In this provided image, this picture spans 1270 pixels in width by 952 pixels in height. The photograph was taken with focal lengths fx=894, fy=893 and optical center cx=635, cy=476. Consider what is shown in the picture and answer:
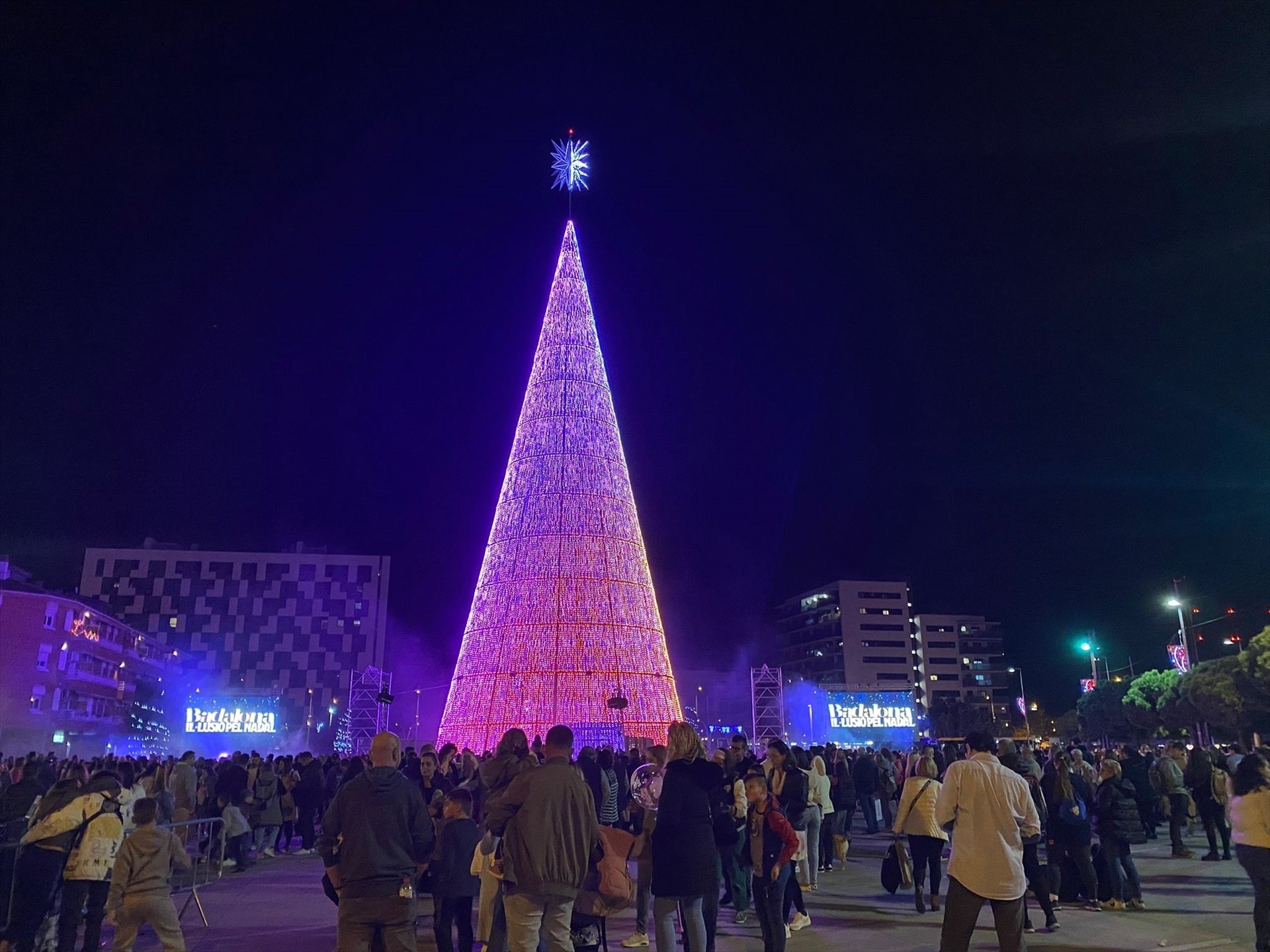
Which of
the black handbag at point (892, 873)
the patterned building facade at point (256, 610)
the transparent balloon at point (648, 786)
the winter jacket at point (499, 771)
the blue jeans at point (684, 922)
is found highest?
the patterned building facade at point (256, 610)

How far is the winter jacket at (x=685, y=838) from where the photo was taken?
627 centimetres

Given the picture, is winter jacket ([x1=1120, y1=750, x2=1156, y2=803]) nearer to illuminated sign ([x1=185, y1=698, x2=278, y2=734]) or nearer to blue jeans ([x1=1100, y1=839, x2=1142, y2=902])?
blue jeans ([x1=1100, y1=839, x2=1142, y2=902])

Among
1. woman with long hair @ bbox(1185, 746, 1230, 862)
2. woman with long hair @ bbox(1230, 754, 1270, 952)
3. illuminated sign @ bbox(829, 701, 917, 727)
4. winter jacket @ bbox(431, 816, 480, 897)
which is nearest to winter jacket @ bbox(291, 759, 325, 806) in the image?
winter jacket @ bbox(431, 816, 480, 897)

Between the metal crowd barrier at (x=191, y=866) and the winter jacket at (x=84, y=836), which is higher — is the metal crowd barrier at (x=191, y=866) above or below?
below

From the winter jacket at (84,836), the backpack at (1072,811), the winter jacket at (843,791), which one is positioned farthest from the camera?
the winter jacket at (843,791)

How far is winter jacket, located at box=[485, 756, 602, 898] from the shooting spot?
18.0ft

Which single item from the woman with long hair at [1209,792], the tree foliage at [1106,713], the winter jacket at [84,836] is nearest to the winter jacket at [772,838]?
the winter jacket at [84,836]

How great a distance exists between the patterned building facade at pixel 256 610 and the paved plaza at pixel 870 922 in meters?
71.8

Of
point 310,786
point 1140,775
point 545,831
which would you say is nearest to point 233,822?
point 310,786

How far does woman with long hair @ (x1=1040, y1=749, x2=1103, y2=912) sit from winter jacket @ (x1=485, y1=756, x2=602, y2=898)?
692 cm

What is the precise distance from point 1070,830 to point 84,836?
1032 cm

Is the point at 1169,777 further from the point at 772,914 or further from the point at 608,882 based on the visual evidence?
the point at 608,882

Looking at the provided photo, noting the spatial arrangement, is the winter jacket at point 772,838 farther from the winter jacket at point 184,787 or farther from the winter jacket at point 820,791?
the winter jacket at point 184,787

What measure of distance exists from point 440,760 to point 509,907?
726cm
